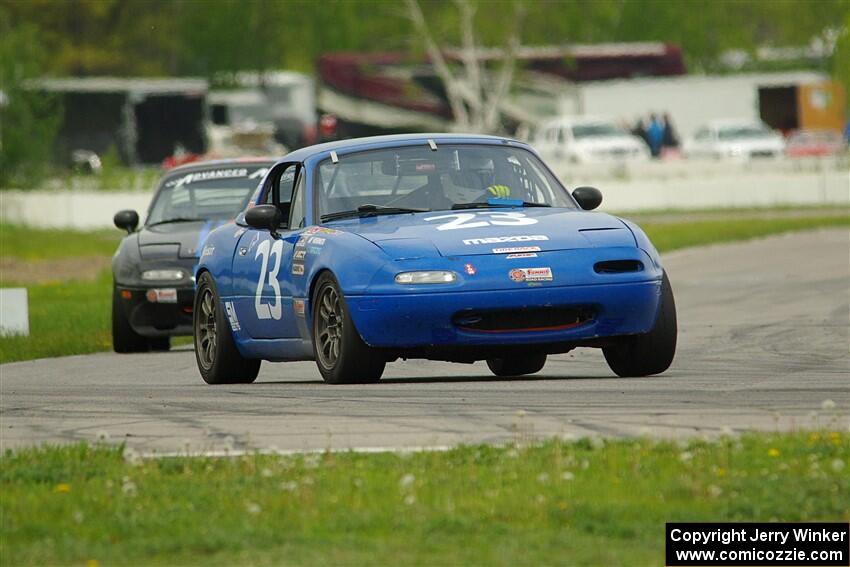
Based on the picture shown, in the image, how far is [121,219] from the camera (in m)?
17.3

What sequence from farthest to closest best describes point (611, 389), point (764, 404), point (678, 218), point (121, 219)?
point (678, 218), point (121, 219), point (611, 389), point (764, 404)

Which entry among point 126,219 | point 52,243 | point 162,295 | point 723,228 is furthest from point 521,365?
point 52,243

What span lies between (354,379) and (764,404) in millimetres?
2474

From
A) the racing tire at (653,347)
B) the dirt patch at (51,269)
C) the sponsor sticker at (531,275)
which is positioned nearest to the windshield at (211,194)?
the racing tire at (653,347)

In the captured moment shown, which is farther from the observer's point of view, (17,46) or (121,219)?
(17,46)

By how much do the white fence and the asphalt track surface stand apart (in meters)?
25.3

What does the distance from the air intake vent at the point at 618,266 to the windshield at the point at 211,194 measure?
6982mm

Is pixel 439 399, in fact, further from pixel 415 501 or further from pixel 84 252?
pixel 84 252

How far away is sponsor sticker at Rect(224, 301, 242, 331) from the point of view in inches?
490

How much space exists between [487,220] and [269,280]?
154 centimetres

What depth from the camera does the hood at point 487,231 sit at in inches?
422

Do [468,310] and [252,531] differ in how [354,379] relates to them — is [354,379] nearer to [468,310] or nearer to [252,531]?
[468,310]

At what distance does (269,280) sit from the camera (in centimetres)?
1195

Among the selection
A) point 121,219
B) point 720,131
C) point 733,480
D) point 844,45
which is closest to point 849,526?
point 733,480
